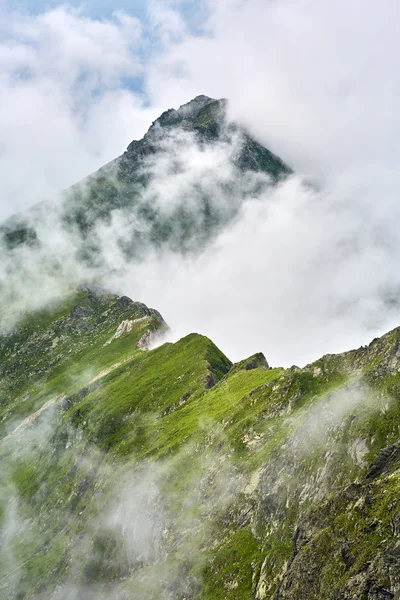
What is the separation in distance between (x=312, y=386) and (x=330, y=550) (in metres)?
49.1

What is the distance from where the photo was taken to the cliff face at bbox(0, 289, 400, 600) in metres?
53.2

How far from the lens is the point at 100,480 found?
508 feet

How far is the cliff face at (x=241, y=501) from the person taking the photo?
53219 millimetres

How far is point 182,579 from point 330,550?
38.9 m

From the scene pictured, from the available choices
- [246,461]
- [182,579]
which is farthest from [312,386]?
[182,579]

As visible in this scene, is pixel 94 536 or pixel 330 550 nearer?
pixel 330 550

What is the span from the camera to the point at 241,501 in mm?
85625

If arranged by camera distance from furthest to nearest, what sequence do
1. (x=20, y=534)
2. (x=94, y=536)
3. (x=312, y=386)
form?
(x=20, y=534) < (x=94, y=536) < (x=312, y=386)

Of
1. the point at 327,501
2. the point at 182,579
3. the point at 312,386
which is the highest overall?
the point at 312,386

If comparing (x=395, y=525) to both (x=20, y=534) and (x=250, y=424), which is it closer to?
(x=250, y=424)

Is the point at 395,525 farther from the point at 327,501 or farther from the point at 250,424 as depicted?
the point at 250,424

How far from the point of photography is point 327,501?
197 ft

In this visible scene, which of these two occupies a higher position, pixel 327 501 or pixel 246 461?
pixel 246 461

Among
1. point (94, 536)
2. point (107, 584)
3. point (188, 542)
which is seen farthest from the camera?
point (94, 536)
